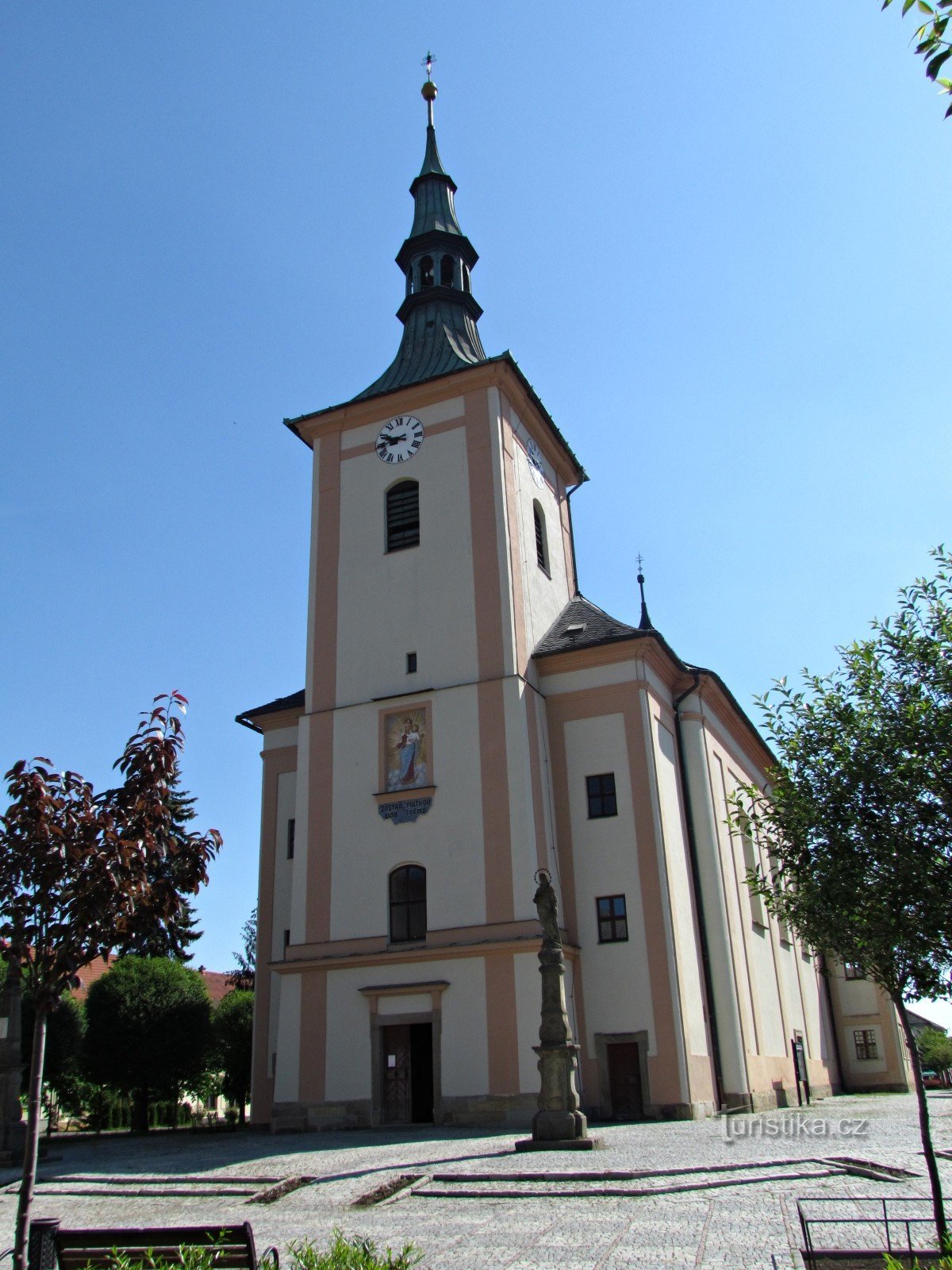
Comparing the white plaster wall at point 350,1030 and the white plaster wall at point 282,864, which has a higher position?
the white plaster wall at point 282,864

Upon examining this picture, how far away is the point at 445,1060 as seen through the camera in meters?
20.2

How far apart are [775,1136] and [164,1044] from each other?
17616mm

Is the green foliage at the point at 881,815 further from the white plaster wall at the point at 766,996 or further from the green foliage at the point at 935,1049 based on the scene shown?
the green foliage at the point at 935,1049

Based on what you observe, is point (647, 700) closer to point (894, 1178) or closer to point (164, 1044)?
point (894, 1178)

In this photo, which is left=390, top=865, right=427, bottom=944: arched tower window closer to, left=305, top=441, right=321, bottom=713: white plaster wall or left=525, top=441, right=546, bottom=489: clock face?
left=305, top=441, right=321, bottom=713: white plaster wall

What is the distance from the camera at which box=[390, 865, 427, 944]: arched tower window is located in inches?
858

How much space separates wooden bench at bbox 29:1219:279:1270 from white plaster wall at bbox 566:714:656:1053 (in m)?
15.4

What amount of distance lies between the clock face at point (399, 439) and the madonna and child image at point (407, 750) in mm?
6765

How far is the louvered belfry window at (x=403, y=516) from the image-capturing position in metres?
25.5

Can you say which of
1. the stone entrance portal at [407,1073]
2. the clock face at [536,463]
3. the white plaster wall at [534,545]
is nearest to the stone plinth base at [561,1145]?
the stone entrance portal at [407,1073]

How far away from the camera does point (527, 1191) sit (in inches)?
444

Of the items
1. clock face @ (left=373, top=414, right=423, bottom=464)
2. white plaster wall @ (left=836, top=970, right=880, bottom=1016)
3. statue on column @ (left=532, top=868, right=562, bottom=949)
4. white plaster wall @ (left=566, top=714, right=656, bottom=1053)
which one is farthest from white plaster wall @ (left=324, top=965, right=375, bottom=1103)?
white plaster wall @ (left=836, top=970, right=880, bottom=1016)

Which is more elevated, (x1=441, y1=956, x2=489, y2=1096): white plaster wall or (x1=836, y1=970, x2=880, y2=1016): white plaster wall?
(x1=836, y1=970, x2=880, y2=1016): white plaster wall

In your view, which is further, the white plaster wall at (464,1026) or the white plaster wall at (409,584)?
the white plaster wall at (409,584)
